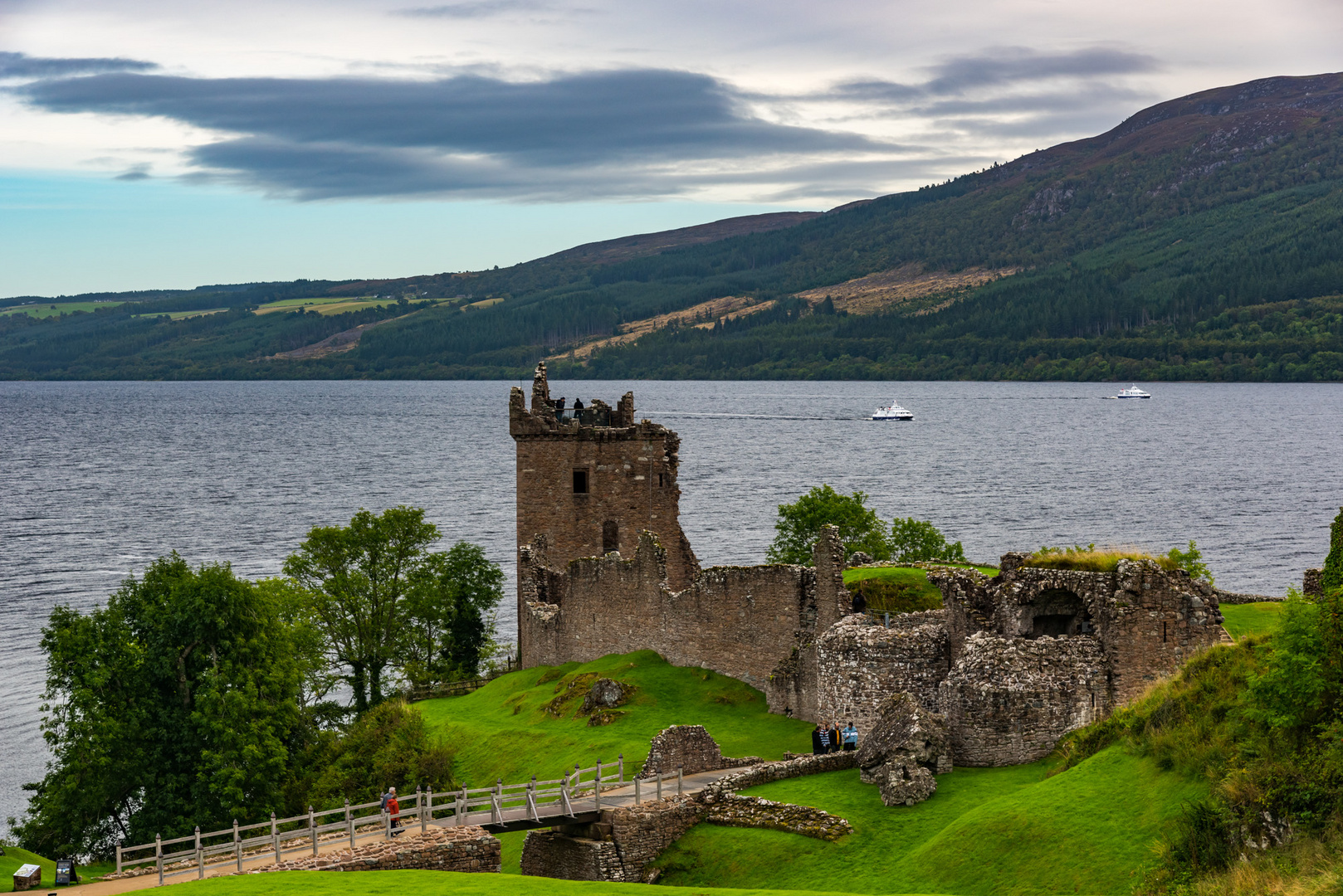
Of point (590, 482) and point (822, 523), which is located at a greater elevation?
point (590, 482)

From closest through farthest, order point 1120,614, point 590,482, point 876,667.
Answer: point 1120,614 → point 876,667 → point 590,482

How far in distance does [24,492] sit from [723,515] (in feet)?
259

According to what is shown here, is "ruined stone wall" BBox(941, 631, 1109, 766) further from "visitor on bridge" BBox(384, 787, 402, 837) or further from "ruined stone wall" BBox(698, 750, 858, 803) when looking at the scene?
"visitor on bridge" BBox(384, 787, 402, 837)

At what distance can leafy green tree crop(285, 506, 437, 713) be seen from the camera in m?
63.4

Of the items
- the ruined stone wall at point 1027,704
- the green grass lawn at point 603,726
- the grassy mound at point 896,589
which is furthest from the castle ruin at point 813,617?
the grassy mound at point 896,589

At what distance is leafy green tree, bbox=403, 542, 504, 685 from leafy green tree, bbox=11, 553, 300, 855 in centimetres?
1855

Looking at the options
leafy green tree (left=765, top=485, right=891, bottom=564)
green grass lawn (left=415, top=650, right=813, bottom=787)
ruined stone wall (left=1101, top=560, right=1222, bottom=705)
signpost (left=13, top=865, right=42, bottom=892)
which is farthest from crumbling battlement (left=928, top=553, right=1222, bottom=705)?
leafy green tree (left=765, top=485, right=891, bottom=564)

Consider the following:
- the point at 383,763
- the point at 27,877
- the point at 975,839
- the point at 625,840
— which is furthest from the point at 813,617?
the point at 27,877

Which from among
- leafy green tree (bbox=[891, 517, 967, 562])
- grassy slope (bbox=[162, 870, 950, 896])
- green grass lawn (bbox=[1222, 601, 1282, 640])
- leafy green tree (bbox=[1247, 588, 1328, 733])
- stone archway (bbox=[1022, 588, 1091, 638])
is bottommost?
grassy slope (bbox=[162, 870, 950, 896])

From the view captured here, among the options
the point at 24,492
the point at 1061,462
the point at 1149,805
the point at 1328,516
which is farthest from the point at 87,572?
the point at 1061,462

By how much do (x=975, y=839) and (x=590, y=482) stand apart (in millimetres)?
33950

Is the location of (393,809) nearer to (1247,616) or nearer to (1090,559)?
(1090,559)

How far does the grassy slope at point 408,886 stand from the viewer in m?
25.2

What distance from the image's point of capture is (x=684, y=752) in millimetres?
34500
